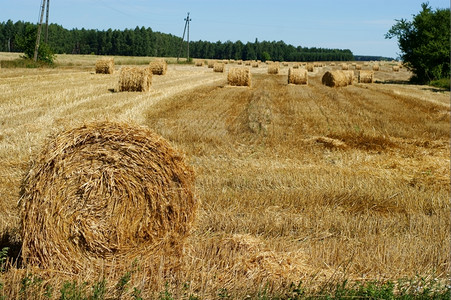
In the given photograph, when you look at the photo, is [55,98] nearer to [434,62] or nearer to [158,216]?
[158,216]

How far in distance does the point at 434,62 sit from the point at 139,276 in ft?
114

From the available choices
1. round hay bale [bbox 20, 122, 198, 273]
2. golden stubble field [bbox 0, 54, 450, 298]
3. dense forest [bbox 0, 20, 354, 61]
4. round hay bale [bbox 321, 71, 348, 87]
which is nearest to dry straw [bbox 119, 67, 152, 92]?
golden stubble field [bbox 0, 54, 450, 298]

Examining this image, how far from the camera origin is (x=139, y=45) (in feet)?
419

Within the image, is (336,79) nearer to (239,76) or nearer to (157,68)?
(239,76)

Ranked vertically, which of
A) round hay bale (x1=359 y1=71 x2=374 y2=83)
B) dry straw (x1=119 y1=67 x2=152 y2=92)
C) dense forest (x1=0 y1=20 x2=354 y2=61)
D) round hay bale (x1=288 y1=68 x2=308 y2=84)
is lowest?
dry straw (x1=119 y1=67 x2=152 y2=92)

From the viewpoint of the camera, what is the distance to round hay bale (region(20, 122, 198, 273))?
4.58m

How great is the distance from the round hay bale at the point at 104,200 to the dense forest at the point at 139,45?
396 feet

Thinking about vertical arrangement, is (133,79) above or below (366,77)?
below

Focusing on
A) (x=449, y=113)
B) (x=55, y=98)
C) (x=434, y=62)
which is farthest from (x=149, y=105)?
(x=434, y=62)

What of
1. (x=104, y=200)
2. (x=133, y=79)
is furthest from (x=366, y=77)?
(x=104, y=200)

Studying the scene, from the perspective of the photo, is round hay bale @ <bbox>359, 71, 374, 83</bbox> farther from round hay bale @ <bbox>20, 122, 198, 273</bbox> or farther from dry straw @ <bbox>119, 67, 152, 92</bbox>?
round hay bale @ <bbox>20, 122, 198, 273</bbox>

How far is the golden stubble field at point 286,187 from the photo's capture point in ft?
15.6

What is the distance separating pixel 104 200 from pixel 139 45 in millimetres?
127207

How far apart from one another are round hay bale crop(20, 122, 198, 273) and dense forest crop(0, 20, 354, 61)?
120643 mm
